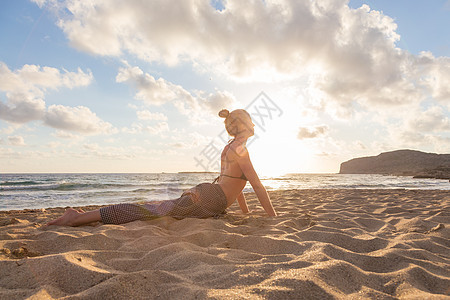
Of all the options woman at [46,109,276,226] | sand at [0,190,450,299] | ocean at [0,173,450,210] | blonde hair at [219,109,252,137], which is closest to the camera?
sand at [0,190,450,299]

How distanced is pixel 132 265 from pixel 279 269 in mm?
1027

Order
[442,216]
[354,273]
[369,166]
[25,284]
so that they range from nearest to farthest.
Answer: [25,284] < [354,273] < [442,216] < [369,166]

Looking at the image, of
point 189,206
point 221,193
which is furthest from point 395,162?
point 189,206

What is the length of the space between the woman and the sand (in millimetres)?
475

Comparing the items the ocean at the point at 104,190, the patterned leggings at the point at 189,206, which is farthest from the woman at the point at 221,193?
the ocean at the point at 104,190

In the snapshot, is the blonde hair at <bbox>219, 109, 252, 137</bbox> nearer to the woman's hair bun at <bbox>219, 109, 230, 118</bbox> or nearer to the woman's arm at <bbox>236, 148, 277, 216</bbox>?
the woman's hair bun at <bbox>219, 109, 230, 118</bbox>

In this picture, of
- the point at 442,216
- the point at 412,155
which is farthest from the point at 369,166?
the point at 442,216

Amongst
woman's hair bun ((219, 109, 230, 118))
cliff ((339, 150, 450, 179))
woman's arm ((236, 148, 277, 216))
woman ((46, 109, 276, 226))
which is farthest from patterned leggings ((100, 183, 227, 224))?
cliff ((339, 150, 450, 179))

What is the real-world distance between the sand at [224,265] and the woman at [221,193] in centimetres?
48

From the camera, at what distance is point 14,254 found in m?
1.93

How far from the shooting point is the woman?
3.27m

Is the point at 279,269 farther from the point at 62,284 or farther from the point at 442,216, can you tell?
the point at 442,216

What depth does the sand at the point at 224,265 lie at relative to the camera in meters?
1.30

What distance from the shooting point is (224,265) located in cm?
168
